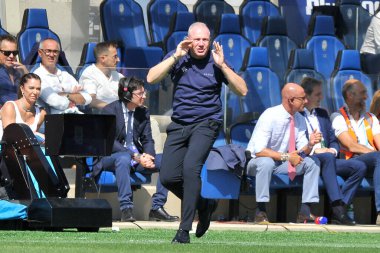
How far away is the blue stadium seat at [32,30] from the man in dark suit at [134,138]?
2821 mm

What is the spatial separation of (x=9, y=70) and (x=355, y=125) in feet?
14.4

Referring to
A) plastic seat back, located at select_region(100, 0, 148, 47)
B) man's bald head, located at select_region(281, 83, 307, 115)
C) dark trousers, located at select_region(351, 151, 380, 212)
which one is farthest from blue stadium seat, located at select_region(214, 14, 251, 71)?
dark trousers, located at select_region(351, 151, 380, 212)

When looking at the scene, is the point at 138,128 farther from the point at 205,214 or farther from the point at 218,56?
the point at 218,56

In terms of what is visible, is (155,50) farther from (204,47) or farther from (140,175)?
(204,47)

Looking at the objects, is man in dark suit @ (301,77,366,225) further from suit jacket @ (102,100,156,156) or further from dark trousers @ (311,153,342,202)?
suit jacket @ (102,100,156,156)

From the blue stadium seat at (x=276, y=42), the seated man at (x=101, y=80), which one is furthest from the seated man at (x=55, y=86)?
the blue stadium seat at (x=276, y=42)

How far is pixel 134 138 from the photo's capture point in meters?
14.0

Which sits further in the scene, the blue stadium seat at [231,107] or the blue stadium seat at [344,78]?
the blue stadium seat at [344,78]

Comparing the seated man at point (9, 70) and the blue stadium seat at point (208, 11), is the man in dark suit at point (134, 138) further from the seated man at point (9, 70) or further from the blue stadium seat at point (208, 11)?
the blue stadium seat at point (208, 11)

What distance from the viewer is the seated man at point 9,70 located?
46.0ft

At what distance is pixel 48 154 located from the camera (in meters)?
11.6

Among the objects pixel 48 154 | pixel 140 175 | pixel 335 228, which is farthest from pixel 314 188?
pixel 48 154

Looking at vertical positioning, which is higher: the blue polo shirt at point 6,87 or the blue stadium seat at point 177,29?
the blue stadium seat at point 177,29

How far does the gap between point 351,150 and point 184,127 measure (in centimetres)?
513
